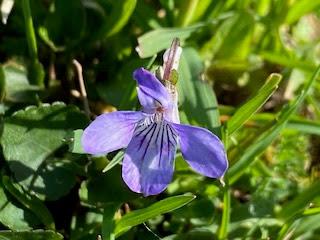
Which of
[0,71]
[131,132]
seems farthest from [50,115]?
[131,132]

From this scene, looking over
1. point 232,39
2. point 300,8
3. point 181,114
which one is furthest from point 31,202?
point 300,8

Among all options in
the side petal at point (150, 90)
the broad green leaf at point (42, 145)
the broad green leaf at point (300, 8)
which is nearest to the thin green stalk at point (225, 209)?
the side petal at point (150, 90)

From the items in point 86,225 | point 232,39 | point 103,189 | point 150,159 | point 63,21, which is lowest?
point 86,225

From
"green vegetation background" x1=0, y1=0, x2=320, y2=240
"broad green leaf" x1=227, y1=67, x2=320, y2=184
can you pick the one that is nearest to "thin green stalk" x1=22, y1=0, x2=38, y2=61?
"green vegetation background" x1=0, y1=0, x2=320, y2=240

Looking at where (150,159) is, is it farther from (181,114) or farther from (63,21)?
(63,21)

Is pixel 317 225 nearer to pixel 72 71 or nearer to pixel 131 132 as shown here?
pixel 131 132
